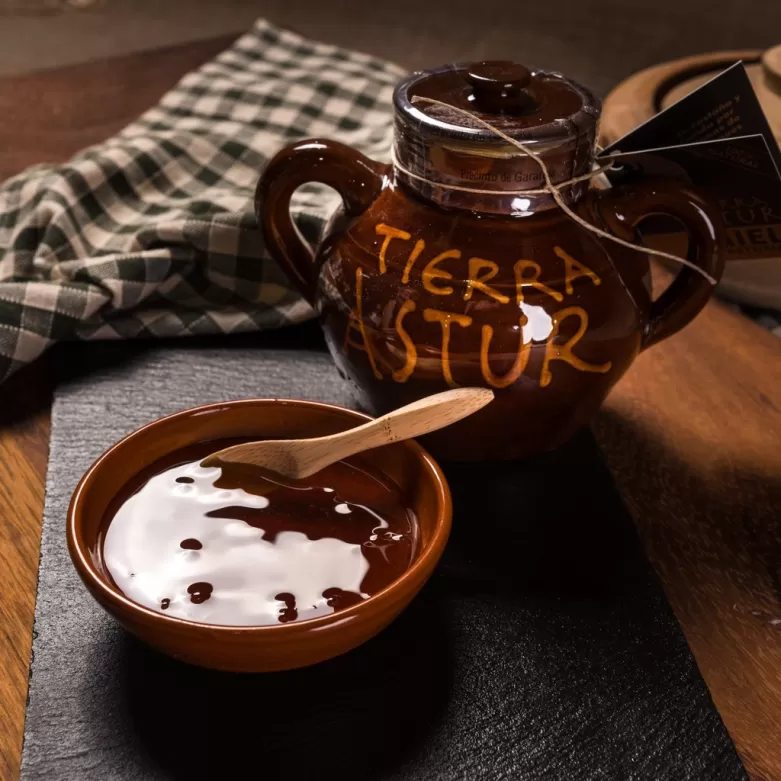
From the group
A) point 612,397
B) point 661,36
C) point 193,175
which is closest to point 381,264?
point 612,397

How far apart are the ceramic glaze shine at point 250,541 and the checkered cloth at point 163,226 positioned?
0.83ft

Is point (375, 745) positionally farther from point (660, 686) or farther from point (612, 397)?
point (612, 397)

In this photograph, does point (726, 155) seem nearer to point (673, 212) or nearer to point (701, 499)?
point (673, 212)

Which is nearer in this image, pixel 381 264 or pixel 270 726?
pixel 270 726

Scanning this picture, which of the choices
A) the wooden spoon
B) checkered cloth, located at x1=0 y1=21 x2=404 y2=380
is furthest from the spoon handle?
checkered cloth, located at x1=0 y1=21 x2=404 y2=380

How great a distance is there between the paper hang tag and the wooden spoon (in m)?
0.21

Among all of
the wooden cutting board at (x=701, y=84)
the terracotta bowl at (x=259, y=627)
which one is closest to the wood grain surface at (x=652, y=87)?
the wooden cutting board at (x=701, y=84)

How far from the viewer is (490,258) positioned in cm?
59

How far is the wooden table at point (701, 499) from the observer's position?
538 mm

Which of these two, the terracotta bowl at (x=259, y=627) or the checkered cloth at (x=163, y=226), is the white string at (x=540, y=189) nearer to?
the terracotta bowl at (x=259, y=627)

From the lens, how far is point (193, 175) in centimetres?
99

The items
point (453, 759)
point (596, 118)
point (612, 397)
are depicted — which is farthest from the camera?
A: point (612, 397)

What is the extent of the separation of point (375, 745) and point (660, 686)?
17 cm

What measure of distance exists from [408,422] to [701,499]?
242 mm
